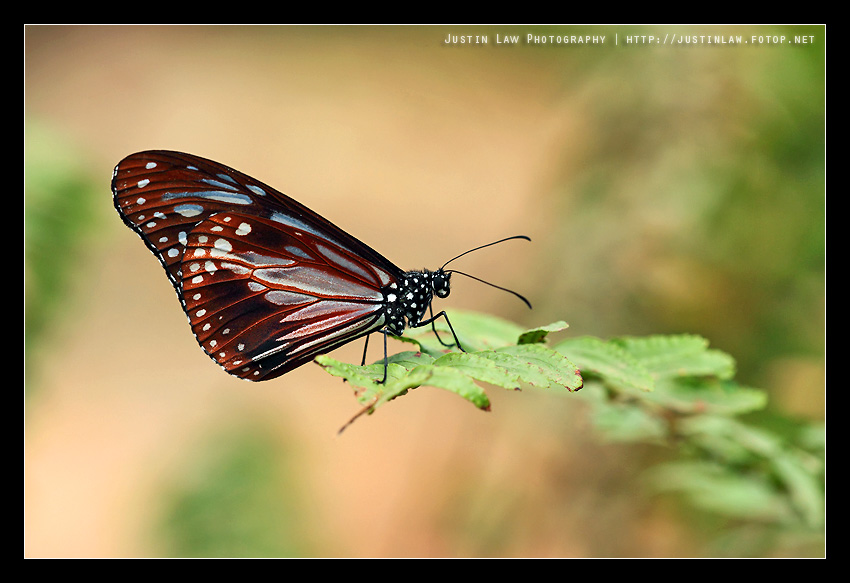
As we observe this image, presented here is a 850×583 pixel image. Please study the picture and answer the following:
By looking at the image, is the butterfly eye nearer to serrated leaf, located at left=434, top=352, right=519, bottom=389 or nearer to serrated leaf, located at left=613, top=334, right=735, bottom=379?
serrated leaf, located at left=613, top=334, right=735, bottom=379

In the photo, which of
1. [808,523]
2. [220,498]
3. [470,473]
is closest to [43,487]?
[220,498]

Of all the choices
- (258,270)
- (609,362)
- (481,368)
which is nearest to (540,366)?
(481,368)

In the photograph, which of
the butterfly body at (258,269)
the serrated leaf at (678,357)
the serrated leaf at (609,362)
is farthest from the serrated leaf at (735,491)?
the butterfly body at (258,269)

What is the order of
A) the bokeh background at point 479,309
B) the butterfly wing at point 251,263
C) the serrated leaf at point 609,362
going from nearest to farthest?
the serrated leaf at point 609,362 → the butterfly wing at point 251,263 → the bokeh background at point 479,309

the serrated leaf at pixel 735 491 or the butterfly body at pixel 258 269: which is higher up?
the butterfly body at pixel 258 269

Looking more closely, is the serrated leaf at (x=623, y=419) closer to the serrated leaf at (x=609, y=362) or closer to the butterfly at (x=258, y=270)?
the serrated leaf at (x=609, y=362)

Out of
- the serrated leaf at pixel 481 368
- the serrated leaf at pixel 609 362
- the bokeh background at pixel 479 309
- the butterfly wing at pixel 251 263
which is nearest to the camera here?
the serrated leaf at pixel 481 368

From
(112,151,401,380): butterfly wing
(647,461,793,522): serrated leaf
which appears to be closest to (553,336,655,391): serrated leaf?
(112,151,401,380): butterfly wing

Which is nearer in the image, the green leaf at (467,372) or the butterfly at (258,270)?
the green leaf at (467,372)

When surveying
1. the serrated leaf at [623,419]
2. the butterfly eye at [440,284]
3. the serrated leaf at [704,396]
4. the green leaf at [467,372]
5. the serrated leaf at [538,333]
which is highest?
the butterfly eye at [440,284]
